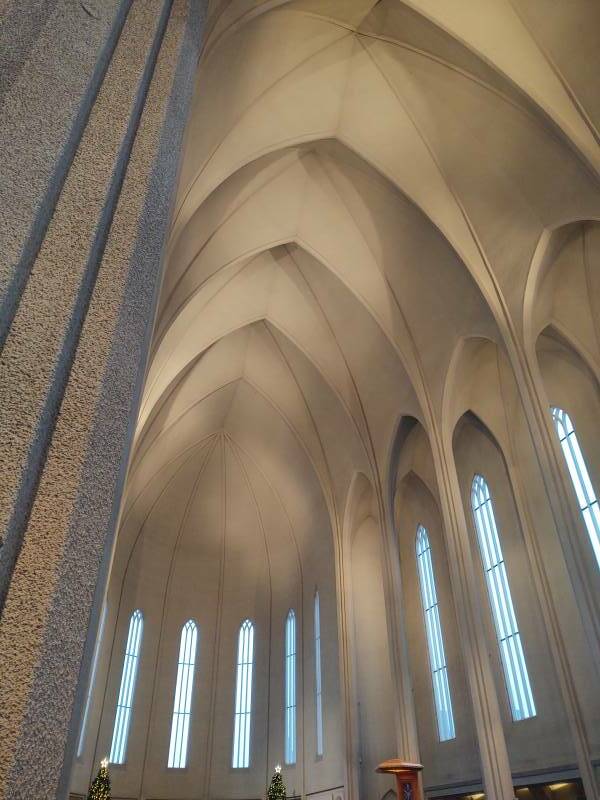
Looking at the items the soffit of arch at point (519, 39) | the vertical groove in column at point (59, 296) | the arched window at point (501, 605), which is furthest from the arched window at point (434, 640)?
the vertical groove in column at point (59, 296)

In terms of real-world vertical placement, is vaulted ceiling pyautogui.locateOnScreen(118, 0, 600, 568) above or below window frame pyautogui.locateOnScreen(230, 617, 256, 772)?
above

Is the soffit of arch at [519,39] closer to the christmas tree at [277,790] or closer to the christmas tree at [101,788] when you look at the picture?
the christmas tree at [101,788]

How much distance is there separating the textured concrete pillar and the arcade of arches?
11.4 ft

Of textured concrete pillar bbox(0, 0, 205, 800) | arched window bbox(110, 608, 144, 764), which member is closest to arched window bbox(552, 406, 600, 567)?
textured concrete pillar bbox(0, 0, 205, 800)

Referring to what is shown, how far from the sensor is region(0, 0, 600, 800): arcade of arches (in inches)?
368

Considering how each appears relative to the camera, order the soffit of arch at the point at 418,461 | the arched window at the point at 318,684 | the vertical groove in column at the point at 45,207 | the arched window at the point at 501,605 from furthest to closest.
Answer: the arched window at the point at 318,684 < the soffit of arch at the point at 418,461 < the arched window at the point at 501,605 < the vertical groove in column at the point at 45,207

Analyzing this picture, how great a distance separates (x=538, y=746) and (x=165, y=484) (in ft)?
44.1

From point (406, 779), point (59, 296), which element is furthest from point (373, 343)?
point (59, 296)

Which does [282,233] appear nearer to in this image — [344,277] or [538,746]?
[344,277]

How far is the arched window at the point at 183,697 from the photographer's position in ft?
59.9

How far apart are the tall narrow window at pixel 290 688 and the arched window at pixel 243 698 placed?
Answer: 1.48 m

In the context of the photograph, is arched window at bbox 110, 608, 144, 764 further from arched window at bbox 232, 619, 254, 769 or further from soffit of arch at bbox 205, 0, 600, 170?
soffit of arch at bbox 205, 0, 600, 170

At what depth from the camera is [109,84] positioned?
1.75 meters

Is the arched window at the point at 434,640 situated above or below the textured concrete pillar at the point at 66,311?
above
